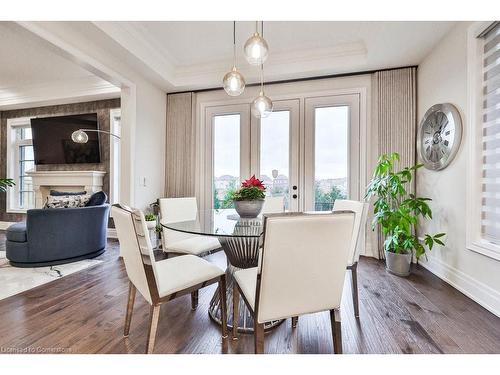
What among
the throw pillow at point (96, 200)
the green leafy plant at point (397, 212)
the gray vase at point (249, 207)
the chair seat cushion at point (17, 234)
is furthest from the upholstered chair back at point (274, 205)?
the chair seat cushion at point (17, 234)

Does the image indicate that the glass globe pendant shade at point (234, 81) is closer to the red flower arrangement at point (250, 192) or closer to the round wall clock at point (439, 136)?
the red flower arrangement at point (250, 192)

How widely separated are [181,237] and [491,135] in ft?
9.68

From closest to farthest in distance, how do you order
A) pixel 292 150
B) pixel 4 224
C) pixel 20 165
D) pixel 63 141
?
pixel 292 150 < pixel 63 141 < pixel 4 224 < pixel 20 165

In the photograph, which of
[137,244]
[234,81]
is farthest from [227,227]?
[234,81]

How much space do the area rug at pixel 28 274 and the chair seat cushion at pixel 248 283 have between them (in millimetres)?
2213

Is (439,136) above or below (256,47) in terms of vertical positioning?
below

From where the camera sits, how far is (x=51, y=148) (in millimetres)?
4746

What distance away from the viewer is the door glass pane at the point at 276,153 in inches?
146

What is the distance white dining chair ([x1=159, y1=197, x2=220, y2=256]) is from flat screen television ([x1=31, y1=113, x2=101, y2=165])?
2965 millimetres

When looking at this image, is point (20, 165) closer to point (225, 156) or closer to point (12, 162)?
point (12, 162)

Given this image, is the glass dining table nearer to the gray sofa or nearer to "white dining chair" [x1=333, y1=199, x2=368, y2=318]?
"white dining chair" [x1=333, y1=199, x2=368, y2=318]

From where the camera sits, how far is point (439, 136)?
262cm
